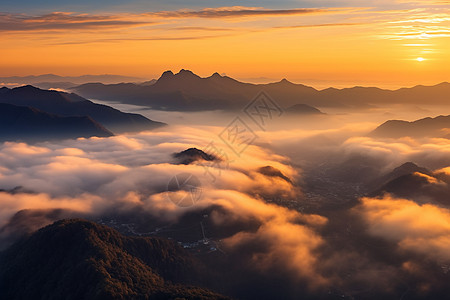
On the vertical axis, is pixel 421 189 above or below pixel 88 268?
above

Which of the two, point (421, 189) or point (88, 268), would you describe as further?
point (421, 189)

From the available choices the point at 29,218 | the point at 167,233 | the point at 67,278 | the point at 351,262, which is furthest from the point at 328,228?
the point at 29,218

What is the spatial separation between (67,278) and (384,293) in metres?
94.0

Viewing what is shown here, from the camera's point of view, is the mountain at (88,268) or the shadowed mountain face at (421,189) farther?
the shadowed mountain face at (421,189)

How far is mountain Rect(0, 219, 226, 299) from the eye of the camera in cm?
9925

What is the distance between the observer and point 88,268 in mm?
102500

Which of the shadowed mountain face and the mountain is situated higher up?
the shadowed mountain face

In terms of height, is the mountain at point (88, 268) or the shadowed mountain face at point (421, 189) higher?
the shadowed mountain face at point (421, 189)

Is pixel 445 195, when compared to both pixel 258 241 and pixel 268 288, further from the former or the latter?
pixel 268 288

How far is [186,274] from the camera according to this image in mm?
132375

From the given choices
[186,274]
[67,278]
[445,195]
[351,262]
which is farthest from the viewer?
[445,195]

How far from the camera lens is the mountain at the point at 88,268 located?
9925cm

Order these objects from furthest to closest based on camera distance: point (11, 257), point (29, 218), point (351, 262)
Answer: point (29, 218)
point (351, 262)
point (11, 257)

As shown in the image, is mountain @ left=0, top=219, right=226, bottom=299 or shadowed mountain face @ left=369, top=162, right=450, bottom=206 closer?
mountain @ left=0, top=219, right=226, bottom=299
